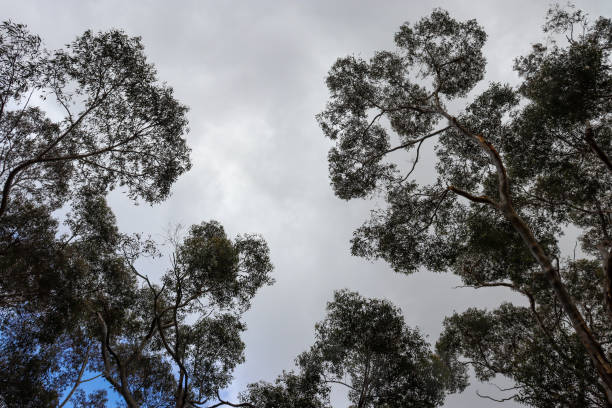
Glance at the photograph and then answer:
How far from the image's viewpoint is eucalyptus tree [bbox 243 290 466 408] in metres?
17.3

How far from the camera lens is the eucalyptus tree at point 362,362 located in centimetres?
1734

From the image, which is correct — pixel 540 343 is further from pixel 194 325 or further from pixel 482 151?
pixel 194 325

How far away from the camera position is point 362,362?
63.2ft

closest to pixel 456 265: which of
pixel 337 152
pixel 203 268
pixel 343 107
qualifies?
pixel 337 152

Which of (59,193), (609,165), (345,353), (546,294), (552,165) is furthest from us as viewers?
(345,353)

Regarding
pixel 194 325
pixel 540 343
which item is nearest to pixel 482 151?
pixel 540 343

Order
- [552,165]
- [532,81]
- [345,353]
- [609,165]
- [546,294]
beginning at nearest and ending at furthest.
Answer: [609,165]
[532,81]
[552,165]
[546,294]
[345,353]

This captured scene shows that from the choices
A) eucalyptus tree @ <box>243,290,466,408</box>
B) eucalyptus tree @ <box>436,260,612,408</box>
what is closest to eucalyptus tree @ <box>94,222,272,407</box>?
eucalyptus tree @ <box>243,290,466,408</box>

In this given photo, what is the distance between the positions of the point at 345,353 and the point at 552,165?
15.0m

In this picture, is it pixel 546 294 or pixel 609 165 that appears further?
pixel 546 294

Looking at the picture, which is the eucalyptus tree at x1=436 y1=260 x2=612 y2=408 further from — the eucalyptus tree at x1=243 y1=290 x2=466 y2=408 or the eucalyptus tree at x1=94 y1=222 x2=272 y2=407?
the eucalyptus tree at x1=94 y1=222 x2=272 y2=407

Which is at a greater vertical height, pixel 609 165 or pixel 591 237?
pixel 591 237

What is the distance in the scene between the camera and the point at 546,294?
659 inches

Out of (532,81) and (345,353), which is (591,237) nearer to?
(532,81)
